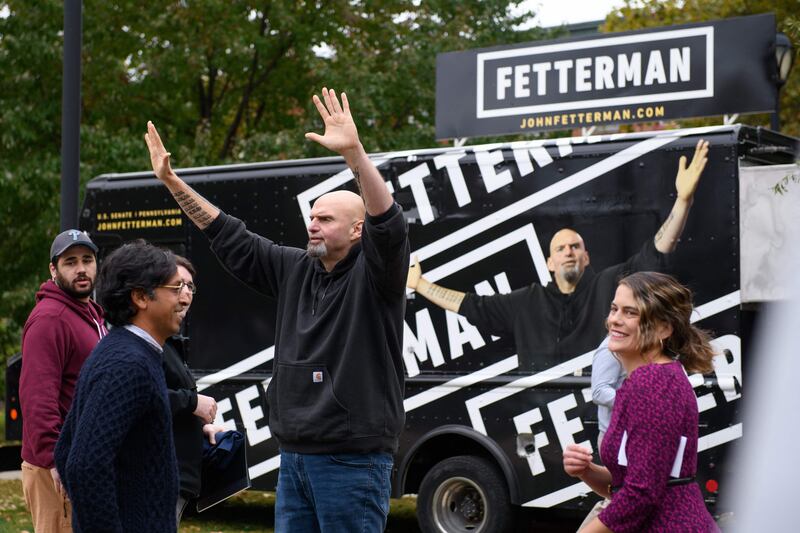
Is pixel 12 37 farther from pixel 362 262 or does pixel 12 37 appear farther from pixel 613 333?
pixel 613 333

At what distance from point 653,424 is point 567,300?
187 inches

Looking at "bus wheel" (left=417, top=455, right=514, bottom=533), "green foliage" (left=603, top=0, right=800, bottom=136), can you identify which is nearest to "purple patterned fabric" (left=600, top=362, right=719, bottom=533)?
"bus wheel" (left=417, top=455, right=514, bottom=533)

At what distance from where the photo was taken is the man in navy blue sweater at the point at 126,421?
3.41 m

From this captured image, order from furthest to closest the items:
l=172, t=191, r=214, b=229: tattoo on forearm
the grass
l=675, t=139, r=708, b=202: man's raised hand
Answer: the grass, l=675, t=139, r=708, b=202: man's raised hand, l=172, t=191, r=214, b=229: tattoo on forearm

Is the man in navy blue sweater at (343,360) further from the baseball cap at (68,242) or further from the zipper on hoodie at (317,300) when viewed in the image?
the baseball cap at (68,242)

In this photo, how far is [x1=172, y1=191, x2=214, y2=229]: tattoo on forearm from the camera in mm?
4977

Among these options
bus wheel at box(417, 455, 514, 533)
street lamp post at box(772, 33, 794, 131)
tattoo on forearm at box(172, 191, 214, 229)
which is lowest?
bus wheel at box(417, 455, 514, 533)

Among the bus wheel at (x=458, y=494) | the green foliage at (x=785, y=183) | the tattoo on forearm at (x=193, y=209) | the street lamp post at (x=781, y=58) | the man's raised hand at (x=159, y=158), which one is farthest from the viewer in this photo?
the street lamp post at (x=781, y=58)

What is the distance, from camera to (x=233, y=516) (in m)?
10.9

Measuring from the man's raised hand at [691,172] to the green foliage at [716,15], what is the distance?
35.1 ft

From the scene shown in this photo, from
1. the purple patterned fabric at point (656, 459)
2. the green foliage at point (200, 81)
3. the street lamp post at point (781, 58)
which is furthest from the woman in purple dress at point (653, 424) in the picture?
the green foliage at point (200, 81)

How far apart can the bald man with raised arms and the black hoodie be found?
3.72m

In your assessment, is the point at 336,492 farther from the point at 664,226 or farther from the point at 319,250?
the point at 664,226

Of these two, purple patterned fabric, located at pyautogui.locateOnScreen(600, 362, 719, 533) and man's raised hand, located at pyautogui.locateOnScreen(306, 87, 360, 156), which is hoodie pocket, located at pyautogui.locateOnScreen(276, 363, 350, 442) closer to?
man's raised hand, located at pyautogui.locateOnScreen(306, 87, 360, 156)
